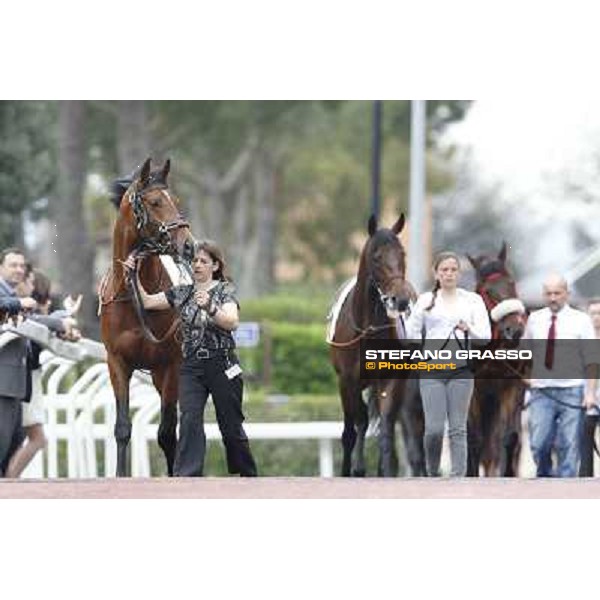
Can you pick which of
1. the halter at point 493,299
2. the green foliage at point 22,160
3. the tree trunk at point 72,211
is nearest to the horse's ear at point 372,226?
the halter at point 493,299

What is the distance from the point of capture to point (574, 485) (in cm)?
1321

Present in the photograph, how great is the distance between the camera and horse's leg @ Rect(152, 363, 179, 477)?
44.1 ft

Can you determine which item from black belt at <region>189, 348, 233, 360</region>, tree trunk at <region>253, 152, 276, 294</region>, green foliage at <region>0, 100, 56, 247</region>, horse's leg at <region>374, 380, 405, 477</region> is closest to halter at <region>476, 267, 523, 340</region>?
horse's leg at <region>374, 380, 405, 477</region>

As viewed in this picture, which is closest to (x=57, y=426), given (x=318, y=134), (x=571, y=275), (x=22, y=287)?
(x=22, y=287)

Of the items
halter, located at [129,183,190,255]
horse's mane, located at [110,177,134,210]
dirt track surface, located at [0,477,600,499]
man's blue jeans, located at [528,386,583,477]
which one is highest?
horse's mane, located at [110,177,134,210]

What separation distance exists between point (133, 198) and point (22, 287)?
1.37m

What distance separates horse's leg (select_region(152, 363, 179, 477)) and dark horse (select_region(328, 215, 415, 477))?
50.5 inches

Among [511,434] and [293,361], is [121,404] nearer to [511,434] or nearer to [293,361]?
[511,434]

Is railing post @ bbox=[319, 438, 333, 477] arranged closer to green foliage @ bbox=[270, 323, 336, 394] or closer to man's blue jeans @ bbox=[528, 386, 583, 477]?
man's blue jeans @ bbox=[528, 386, 583, 477]

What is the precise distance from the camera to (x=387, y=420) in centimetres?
1417

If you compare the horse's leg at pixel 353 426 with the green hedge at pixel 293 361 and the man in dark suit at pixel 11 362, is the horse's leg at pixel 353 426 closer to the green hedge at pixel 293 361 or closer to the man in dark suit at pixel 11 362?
the man in dark suit at pixel 11 362

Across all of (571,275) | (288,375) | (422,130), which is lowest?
(288,375)

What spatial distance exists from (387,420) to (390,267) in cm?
135

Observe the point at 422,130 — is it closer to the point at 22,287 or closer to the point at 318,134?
the point at 22,287
